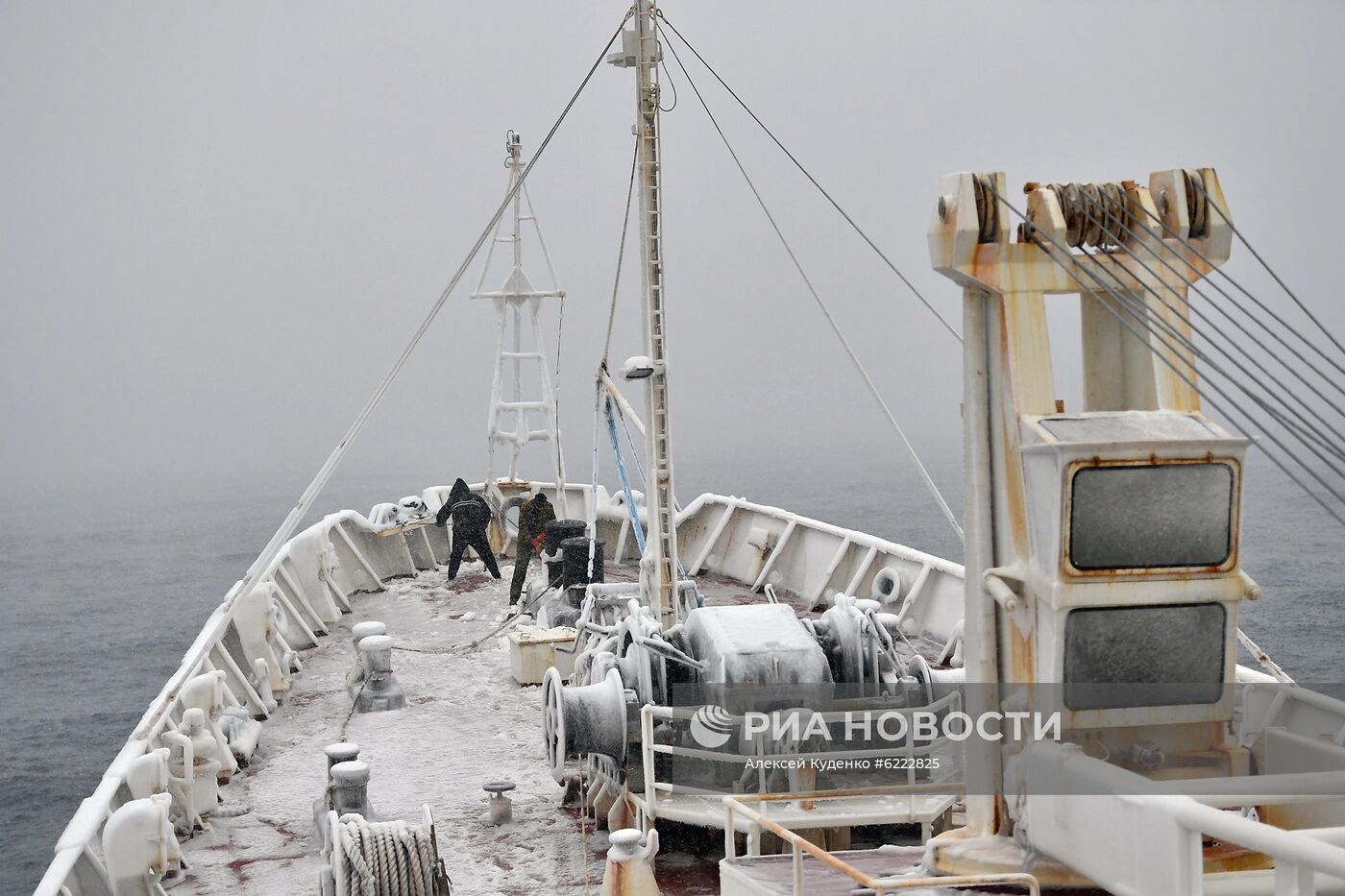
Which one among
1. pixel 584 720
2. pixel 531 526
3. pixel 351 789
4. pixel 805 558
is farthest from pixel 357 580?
pixel 584 720

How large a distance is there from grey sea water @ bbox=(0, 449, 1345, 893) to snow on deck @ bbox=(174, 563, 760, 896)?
3.35 ft

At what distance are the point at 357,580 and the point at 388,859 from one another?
11.7 metres

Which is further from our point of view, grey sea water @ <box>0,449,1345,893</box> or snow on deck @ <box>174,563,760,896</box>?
grey sea water @ <box>0,449,1345,893</box>

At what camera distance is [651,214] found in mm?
12984

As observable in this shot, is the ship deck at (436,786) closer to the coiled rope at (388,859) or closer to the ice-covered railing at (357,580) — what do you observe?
the ice-covered railing at (357,580)

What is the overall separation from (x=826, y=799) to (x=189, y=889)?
441 centimetres

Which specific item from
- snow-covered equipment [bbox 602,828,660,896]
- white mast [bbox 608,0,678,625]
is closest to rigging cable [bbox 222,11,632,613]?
white mast [bbox 608,0,678,625]

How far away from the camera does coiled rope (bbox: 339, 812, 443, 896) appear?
8484 millimetres

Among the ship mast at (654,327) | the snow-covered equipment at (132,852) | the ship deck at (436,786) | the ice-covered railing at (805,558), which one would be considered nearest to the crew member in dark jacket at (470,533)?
the ice-covered railing at (805,558)

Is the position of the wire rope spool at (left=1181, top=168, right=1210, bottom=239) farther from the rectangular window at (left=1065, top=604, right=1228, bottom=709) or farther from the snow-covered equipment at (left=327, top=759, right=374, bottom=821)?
the snow-covered equipment at (left=327, top=759, right=374, bottom=821)

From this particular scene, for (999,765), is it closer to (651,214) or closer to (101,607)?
(651,214)

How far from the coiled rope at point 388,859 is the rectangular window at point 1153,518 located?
4.72m

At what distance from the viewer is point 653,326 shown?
1280cm

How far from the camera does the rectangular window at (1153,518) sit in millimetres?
5945
